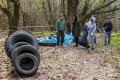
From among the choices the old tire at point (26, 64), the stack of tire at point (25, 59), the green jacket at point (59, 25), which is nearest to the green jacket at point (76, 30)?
the green jacket at point (59, 25)

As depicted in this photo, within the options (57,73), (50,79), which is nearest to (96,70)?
(57,73)

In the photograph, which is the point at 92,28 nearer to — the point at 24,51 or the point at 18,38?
the point at 18,38

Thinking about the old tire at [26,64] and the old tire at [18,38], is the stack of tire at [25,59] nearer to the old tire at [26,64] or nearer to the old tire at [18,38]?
the old tire at [26,64]

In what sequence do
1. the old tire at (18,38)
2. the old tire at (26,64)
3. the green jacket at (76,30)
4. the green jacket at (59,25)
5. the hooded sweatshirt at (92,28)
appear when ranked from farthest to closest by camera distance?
the green jacket at (59,25) → the green jacket at (76,30) → the hooded sweatshirt at (92,28) → the old tire at (18,38) → the old tire at (26,64)

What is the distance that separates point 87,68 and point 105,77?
1.18 m

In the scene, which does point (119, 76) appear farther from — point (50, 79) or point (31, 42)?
point (31, 42)

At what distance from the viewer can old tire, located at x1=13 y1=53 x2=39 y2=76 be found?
505cm

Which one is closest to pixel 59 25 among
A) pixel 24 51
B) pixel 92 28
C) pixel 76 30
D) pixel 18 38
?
pixel 76 30

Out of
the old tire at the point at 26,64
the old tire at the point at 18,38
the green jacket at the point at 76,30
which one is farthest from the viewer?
the green jacket at the point at 76,30

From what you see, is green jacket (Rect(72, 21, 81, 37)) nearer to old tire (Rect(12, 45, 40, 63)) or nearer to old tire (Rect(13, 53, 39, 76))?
old tire (Rect(12, 45, 40, 63))

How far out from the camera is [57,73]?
5789 millimetres

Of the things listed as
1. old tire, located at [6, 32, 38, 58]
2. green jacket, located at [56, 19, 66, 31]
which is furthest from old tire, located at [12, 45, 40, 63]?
green jacket, located at [56, 19, 66, 31]

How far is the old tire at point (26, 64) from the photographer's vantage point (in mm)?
5051

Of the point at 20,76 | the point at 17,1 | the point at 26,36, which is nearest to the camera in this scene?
the point at 20,76
